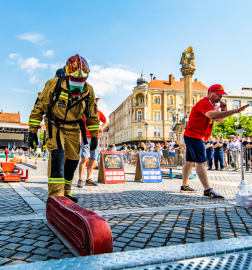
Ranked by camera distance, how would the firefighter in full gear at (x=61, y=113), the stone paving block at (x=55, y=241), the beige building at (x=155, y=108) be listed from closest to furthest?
1. the stone paving block at (x=55, y=241)
2. the firefighter in full gear at (x=61, y=113)
3. the beige building at (x=155, y=108)

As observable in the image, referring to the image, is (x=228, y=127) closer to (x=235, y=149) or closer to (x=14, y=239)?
(x=235, y=149)

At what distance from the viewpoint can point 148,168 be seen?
8945mm

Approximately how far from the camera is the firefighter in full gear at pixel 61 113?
11.7 feet

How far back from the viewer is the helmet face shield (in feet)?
11.9

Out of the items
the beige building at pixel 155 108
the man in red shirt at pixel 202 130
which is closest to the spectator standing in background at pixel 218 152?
the man in red shirt at pixel 202 130

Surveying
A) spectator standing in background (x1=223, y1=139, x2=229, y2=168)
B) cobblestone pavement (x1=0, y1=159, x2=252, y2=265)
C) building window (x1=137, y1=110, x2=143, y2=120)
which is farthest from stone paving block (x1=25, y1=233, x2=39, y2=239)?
building window (x1=137, y1=110, x2=143, y2=120)

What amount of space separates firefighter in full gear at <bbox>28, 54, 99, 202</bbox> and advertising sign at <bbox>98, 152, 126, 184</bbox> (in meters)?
4.35

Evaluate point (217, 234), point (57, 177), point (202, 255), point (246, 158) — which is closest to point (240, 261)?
point (202, 255)

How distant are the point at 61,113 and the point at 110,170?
4.82m

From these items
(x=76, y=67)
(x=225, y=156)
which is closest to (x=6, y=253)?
(x=76, y=67)

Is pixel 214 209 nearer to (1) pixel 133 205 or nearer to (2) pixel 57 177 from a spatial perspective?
(1) pixel 133 205

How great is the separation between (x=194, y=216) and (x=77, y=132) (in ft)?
6.63

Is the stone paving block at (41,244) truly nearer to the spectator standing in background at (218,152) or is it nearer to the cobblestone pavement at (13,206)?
the cobblestone pavement at (13,206)

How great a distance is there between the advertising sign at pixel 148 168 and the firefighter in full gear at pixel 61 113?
509 centimetres
